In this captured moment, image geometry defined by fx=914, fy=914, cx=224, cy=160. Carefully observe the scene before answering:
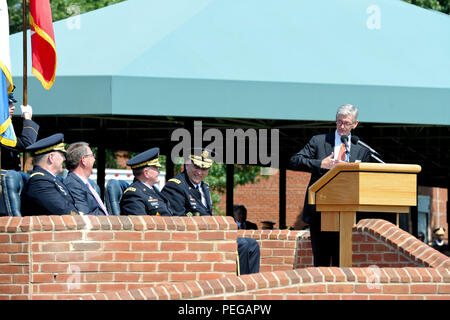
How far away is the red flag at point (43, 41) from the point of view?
1050 centimetres

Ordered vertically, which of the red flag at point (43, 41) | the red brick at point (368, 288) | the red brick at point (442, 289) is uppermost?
the red flag at point (43, 41)

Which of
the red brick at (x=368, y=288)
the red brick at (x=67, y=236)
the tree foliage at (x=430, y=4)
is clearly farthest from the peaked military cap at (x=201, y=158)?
the tree foliage at (x=430, y=4)

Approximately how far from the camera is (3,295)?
6.97 meters

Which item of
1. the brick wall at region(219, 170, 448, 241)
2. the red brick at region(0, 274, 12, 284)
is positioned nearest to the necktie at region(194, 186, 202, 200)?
the red brick at region(0, 274, 12, 284)

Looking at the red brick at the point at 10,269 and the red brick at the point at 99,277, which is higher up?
the red brick at the point at 10,269

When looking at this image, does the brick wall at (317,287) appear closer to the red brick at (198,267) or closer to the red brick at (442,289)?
the red brick at (442,289)

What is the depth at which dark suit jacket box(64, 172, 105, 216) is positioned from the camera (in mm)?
8188

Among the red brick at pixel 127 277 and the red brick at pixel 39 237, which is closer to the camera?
the red brick at pixel 39 237

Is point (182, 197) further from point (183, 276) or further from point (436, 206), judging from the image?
point (436, 206)

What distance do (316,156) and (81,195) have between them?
7.64ft

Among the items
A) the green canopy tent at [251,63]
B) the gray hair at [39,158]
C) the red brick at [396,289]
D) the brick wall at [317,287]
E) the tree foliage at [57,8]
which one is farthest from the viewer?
the tree foliage at [57,8]
